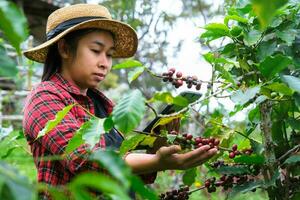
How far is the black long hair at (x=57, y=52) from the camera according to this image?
206 centimetres

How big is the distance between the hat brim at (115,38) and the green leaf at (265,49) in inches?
26.8

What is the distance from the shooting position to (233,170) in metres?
1.60

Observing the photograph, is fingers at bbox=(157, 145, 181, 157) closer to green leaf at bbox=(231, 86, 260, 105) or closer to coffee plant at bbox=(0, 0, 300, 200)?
coffee plant at bbox=(0, 0, 300, 200)

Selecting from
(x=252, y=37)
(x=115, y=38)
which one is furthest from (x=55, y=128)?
(x=115, y=38)

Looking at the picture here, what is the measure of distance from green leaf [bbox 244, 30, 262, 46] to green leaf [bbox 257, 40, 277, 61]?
56mm

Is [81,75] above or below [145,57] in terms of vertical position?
below

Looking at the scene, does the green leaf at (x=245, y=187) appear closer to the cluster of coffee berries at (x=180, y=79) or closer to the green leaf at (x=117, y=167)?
the cluster of coffee berries at (x=180, y=79)

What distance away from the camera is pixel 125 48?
2.48 metres

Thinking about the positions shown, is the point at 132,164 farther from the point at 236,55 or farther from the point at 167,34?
the point at 167,34

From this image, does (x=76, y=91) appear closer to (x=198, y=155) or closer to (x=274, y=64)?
(x=198, y=155)

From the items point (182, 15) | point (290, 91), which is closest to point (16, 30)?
point (290, 91)

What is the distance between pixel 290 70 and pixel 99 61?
0.70m

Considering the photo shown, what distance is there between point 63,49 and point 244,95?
3.24ft

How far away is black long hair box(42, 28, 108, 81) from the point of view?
2.06 meters
